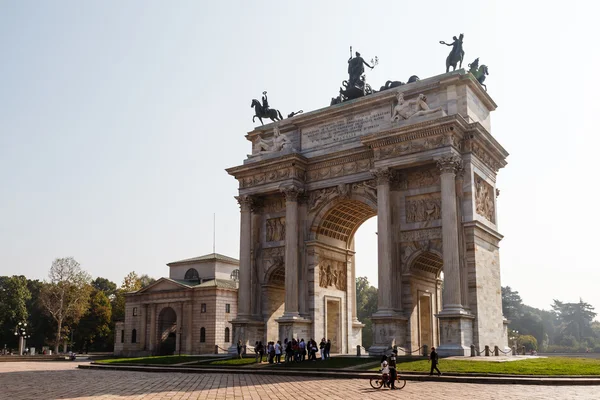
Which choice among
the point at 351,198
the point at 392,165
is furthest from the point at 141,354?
the point at 392,165

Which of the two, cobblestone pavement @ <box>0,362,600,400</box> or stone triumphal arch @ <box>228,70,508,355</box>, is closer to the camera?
cobblestone pavement @ <box>0,362,600,400</box>

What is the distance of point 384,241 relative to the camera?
33344mm

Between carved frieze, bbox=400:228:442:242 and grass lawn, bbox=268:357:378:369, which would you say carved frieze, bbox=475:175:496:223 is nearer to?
carved frieze, bbox=400:228:442:242

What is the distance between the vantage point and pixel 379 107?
121ft

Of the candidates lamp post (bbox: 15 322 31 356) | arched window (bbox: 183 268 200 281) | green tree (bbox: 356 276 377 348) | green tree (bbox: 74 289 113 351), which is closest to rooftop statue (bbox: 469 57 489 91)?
arched window (bbox: 183 268 200 281)

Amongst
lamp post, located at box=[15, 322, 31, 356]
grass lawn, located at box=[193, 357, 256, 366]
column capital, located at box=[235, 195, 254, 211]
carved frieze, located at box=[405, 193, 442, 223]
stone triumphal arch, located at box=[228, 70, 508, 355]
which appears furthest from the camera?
lamp post, located at box=[15, 322, 31, 356]

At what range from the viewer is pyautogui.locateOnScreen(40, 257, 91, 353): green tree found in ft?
247

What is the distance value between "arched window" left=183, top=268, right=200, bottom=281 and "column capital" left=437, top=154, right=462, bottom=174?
42680 millimetres

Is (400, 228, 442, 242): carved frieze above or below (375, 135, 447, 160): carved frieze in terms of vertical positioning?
below

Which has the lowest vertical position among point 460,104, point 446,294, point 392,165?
point 446,294

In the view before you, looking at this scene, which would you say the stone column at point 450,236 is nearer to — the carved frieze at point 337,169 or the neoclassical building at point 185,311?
the carved frieze at point 337,169

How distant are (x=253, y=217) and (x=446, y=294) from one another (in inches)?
577

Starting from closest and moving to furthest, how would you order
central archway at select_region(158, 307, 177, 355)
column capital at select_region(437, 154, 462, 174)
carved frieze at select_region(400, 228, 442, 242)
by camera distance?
column capital at select_region(437, 154, 462, 174) → carved frieze at select_region(400, 228, 442, 242) → central archway at select_region(158, 307, 177, 355)

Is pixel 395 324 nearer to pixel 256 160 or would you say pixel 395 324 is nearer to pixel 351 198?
pixel 351 198
